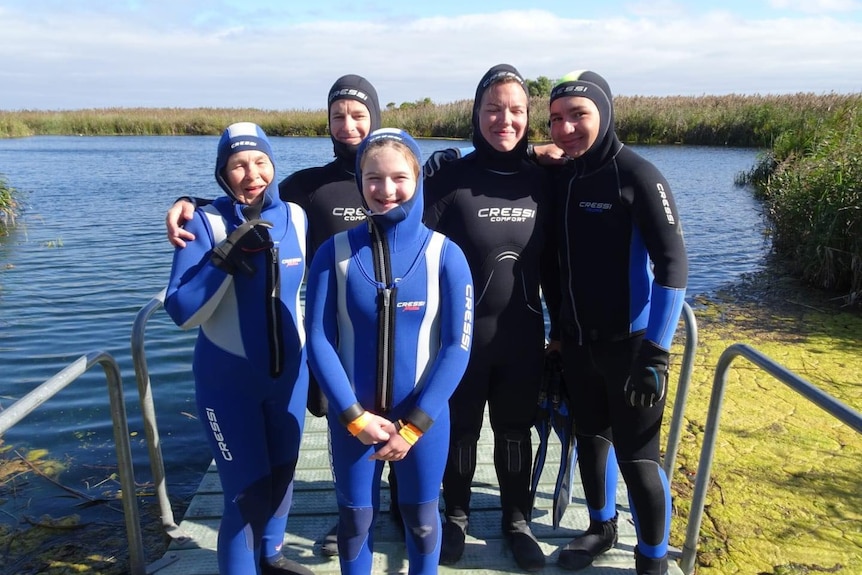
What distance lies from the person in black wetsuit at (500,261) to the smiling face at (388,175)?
1.59ft

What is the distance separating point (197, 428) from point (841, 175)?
7.75 m

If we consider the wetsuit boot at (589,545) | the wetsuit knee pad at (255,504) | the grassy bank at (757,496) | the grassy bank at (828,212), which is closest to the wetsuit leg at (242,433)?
the wetsuit knee pad at (255,504)

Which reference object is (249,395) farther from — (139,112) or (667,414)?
(139,112)

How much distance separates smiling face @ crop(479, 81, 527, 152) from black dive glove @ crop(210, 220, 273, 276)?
0.99 meters

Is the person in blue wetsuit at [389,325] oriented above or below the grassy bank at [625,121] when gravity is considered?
below

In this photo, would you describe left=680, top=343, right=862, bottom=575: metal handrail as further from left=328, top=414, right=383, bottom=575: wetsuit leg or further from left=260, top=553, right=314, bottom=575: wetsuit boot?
left=260, top=553, right=314, bottom=575: wetsuit boot

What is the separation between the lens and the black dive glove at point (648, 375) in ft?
7.43

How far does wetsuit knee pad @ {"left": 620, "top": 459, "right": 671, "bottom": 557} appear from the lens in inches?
96.2

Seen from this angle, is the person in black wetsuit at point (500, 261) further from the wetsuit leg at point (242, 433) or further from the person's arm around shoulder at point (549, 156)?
the wetsuit leg at point (242, 433)

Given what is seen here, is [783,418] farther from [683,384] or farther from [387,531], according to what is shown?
[387,531]

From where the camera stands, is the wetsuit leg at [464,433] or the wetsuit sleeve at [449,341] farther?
the wetsuit leg at [464,433]

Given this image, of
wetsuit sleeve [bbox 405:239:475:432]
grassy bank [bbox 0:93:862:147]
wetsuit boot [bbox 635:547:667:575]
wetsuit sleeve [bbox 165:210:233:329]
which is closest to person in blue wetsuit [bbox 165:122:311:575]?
wetsuit sleeve [bbox 165:210:233:329]

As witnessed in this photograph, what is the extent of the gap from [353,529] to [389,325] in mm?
746

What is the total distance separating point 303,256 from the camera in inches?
93.3
